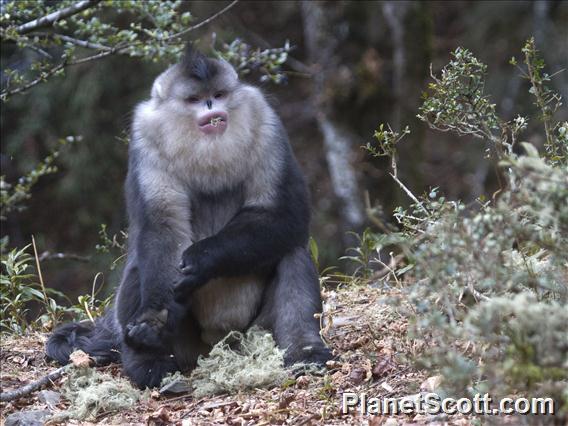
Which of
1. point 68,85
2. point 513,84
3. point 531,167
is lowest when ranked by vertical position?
point 513,84

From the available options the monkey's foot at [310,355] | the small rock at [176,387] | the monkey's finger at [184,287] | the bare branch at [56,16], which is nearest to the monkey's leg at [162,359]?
the small rock at [176,387]

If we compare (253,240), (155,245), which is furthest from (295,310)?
(155,245)

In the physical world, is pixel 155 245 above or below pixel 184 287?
above

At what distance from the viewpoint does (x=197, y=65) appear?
5.68 m

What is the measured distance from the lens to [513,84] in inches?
557

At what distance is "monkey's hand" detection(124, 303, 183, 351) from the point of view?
5.24 metres

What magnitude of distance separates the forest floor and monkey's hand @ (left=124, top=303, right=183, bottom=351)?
0.27 m

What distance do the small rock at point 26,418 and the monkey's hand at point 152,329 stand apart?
566 millimetres

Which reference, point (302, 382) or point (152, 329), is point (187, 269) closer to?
point (152, 329)

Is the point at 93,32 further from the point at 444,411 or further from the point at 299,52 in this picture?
the point at 299,52

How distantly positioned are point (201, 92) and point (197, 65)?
162 millimetres

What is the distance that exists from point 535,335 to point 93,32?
15.3 ft

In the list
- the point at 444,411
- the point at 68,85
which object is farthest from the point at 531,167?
the point at 68,85

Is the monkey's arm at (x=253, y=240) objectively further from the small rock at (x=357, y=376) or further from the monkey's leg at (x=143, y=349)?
the small rock at (x=357, y=376)
